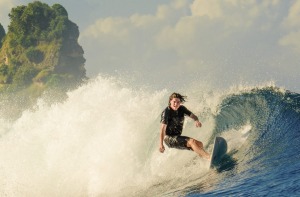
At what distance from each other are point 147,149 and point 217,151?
4.12 metres

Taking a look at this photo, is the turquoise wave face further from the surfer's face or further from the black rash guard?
the surfer's face

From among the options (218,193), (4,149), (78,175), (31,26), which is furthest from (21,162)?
(31,26)

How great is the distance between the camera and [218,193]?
7336mm

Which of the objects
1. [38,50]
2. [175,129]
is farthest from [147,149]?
[38,50]

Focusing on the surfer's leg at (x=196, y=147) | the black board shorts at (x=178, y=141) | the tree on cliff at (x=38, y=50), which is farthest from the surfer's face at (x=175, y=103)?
the tree on cliff at (x=38, y=50)

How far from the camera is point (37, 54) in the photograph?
13012cm

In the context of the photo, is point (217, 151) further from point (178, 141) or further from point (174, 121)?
point (174, 121)

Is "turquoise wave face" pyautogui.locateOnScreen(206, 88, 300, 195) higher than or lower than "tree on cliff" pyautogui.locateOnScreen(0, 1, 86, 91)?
lower

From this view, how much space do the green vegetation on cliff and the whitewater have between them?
109254mm

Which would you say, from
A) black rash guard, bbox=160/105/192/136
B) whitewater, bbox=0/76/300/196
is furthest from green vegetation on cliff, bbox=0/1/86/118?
black rash guard, bbox=160/105/192/136

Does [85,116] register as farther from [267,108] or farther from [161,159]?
[267,108]

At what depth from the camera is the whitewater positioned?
359 inches

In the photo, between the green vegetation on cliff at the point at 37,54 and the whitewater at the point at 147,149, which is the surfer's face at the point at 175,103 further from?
the green vegetation on cliff at the point at 37,54

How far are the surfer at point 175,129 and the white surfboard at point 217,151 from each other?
0.60 feet
